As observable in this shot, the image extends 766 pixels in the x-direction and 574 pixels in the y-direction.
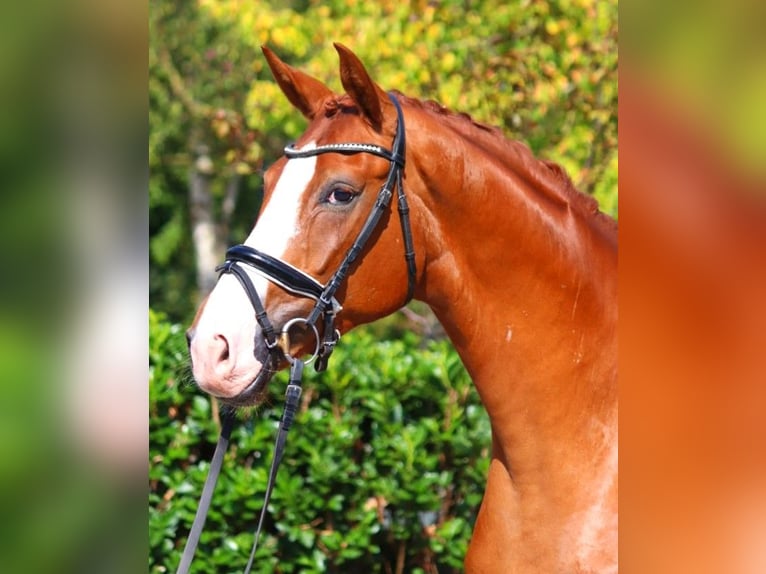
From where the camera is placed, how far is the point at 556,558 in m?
2.20

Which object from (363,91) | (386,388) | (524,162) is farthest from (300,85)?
(386,388)

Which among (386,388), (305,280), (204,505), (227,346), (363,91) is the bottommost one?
(204,505)

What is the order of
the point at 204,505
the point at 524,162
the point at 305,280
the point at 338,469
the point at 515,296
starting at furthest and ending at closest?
the point at 338,469
the point at 524,162
the point at 515,296
the point at 305,280
the point at 204,505

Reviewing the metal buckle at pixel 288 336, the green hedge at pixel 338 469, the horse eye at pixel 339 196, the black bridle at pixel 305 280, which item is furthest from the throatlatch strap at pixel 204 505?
the green hedge at pixel 338 469

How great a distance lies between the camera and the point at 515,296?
2.30 meters

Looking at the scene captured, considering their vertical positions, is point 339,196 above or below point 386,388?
below

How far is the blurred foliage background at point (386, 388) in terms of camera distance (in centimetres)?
388

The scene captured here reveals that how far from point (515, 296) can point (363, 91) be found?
0.67 meters

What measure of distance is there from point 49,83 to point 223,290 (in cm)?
111

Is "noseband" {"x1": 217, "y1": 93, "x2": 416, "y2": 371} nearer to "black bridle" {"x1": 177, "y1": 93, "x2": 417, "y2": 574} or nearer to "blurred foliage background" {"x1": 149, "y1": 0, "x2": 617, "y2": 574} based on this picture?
"black bridle" {"x1": 177, "y1": 93, "x2": 417, "y2": 574}

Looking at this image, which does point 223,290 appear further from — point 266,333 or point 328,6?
point 328,6

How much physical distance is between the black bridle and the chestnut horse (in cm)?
1

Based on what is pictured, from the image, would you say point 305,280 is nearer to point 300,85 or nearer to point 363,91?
point 363,91

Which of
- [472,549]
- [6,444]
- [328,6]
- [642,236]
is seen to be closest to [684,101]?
[642,236]
